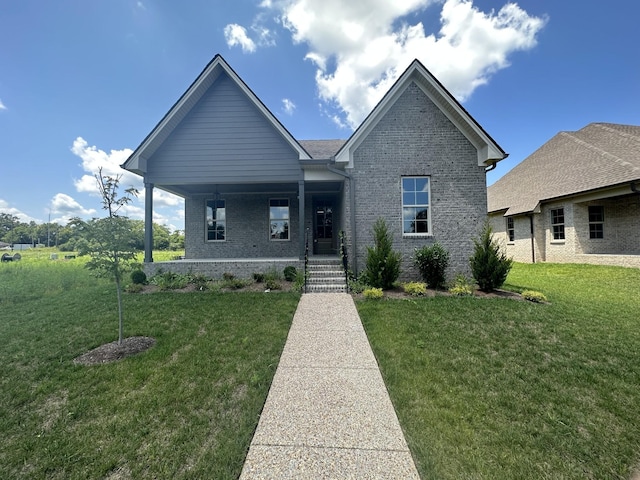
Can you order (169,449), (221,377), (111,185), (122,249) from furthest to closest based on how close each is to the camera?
(111,185) < (122,249) < (221,377) < (169,449)

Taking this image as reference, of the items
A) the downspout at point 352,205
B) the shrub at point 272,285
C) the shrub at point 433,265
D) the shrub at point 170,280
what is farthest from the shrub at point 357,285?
the shrub at point 170,280

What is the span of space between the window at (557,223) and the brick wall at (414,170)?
9.07 metres

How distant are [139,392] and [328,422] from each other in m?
2.41

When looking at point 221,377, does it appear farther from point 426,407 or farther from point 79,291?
point 79,291

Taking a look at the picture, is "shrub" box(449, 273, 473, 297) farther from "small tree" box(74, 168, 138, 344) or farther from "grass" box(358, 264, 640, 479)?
"small tree" box(74, 168, 138, 344)

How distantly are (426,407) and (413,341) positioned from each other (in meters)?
1.85

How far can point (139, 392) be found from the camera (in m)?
3.28

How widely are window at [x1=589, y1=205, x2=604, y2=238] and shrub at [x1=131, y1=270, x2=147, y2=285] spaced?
Answer: 20.5 meters

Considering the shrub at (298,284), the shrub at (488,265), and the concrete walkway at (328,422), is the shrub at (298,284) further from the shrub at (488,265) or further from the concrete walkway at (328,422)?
the shrub at (488,265)

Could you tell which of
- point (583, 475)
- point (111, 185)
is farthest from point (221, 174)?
point (583, 475)

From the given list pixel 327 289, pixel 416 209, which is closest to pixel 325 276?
pixel 327 289

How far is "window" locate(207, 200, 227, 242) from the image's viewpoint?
12836 mm

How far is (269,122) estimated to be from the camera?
966 cm

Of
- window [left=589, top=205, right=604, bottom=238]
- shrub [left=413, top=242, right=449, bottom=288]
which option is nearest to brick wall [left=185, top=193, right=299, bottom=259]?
shrub [left=413, top=242, right=449, bottom=288]
